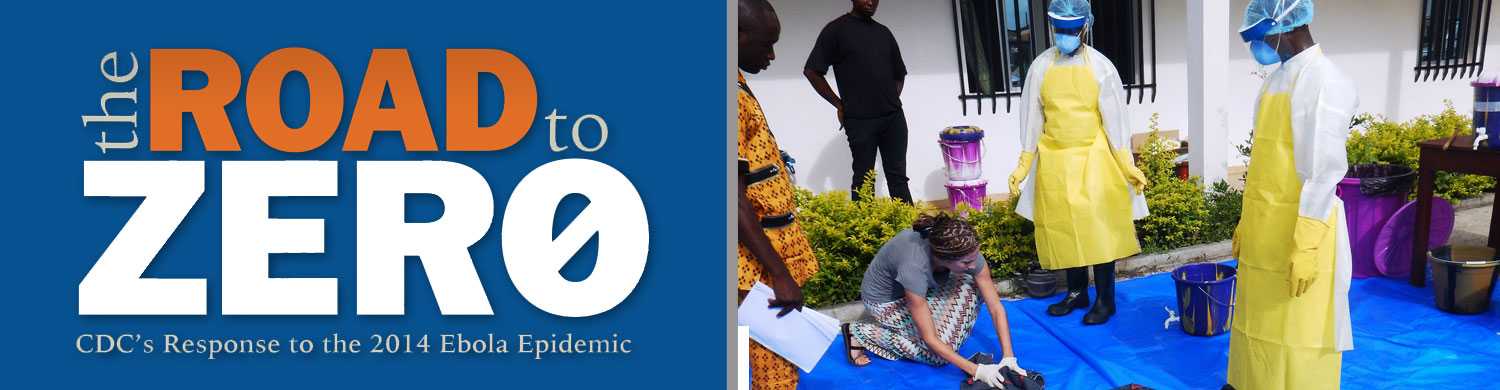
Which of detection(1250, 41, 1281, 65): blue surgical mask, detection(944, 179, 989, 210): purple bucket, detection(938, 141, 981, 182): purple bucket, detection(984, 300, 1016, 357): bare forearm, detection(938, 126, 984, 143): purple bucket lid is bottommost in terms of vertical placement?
detection(984, 300, 1016, 357): bare forearm

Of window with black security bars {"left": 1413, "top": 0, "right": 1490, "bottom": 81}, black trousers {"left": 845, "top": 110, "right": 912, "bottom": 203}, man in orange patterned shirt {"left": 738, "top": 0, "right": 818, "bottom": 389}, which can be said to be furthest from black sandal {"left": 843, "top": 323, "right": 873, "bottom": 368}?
window with black security bars {"left": 1413, "top": 0, "right": 1490, "bottom": 81}

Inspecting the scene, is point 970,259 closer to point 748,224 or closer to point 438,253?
point 748,224

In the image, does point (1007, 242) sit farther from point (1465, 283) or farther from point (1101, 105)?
point (1465, 283)

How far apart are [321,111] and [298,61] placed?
0.09 metres

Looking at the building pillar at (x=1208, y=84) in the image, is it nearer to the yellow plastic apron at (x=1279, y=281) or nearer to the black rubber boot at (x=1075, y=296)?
the black rubber boot at (x=1075, y=296)

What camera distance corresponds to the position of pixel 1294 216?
3.90 m

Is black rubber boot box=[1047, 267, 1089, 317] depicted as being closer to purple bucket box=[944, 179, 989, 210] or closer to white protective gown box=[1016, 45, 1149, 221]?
white protective gown box=[1016, 45, 1149, 221]

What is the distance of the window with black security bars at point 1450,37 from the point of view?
→ 962 cm

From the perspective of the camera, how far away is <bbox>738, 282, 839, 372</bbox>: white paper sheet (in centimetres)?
350

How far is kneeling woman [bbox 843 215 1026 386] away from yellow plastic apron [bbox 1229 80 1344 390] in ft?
3.09

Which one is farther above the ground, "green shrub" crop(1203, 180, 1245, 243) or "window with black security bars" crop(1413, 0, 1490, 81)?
"window with black security bars" crop(1413, 0, 1490, 81)

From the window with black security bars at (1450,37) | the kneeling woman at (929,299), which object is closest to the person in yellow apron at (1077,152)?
the kneeling woman at (929,299)

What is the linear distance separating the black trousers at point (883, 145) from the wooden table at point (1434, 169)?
2.58 m

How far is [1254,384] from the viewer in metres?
4.19
